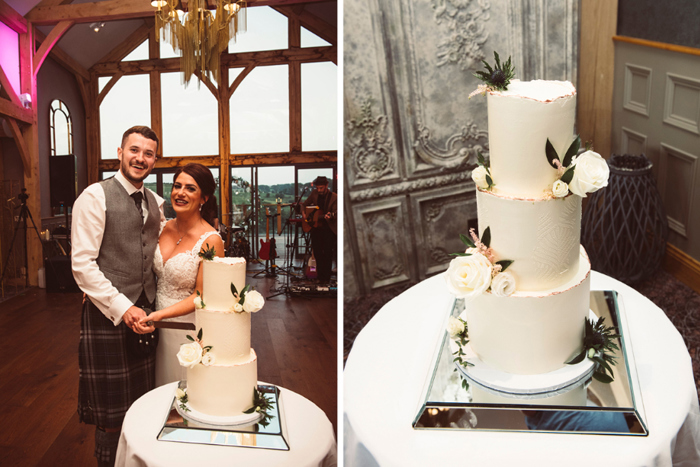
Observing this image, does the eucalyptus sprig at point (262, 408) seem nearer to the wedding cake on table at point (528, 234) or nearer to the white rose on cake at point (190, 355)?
the white rose on cake at point (190, 355)

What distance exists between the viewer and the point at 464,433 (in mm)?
967

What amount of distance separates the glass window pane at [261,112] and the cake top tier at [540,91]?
78 centimetres

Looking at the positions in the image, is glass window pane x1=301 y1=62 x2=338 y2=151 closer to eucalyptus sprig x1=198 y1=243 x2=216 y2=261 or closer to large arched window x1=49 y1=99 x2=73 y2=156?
eucalyptus sprig x1=198 y1=243 x2=216 y2=261

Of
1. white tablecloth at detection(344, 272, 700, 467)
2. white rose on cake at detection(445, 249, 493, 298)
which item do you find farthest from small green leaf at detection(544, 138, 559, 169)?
white tablecloth at detection(344, 272, 700, 467)

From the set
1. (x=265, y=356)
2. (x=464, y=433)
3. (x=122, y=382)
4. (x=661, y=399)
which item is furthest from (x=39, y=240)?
(x=661, y=399)

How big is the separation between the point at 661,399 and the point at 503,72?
717mm

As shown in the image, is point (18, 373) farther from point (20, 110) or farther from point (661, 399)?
point (661, 399)

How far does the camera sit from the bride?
1.36 meters

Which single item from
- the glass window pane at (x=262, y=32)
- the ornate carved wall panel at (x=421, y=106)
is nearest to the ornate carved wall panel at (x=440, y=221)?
the ornate carved wall panel at (x=421, y=106)

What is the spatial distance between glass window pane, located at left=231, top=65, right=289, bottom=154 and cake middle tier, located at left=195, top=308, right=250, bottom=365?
51 centimetres

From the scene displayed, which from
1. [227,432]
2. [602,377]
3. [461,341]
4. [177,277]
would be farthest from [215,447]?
[602,377]

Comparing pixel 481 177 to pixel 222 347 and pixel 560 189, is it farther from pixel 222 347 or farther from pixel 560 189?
pixel 222 347

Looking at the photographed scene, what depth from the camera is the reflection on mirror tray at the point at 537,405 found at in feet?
3.05

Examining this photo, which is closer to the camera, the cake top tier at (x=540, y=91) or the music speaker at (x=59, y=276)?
the cake top tier at (x=540, y=91)
